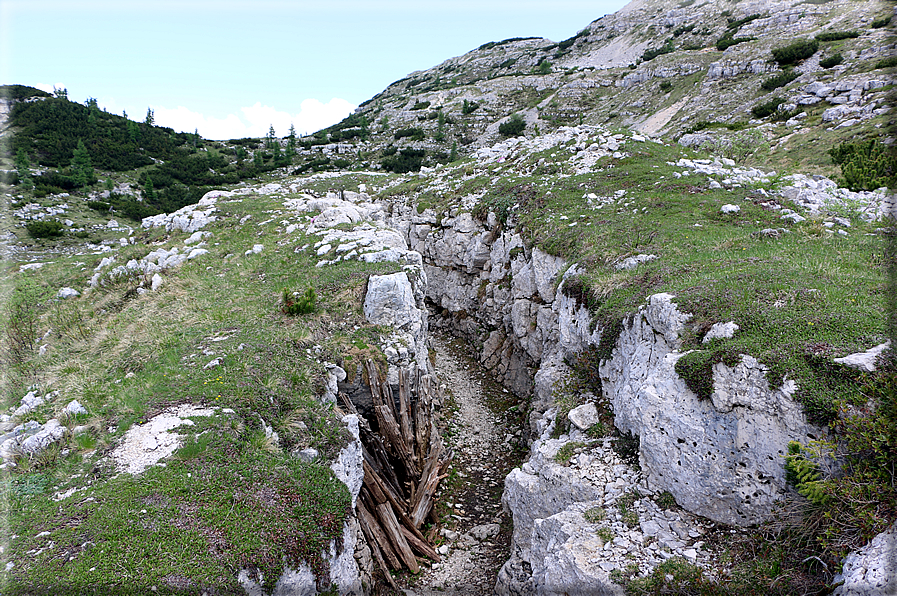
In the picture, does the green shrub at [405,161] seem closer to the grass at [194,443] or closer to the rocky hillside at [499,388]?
the rocky hillside at [499,388]

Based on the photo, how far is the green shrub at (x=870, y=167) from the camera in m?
19.5

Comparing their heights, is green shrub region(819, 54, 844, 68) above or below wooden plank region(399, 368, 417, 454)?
above

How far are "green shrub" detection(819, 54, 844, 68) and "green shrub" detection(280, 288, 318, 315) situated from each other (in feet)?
181

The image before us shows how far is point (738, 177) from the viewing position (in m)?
21.7

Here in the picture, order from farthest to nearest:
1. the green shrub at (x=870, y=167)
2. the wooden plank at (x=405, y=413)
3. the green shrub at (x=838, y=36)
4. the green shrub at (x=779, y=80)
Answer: the green shrub at (x=838, y=36) → the green shrub at (x=779, y=80) → the green shrub at (x=870, y=167) → the wooden plank at (x=405, y=413)

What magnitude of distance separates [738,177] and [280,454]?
24.9 metres

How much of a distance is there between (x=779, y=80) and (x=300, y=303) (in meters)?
55.1

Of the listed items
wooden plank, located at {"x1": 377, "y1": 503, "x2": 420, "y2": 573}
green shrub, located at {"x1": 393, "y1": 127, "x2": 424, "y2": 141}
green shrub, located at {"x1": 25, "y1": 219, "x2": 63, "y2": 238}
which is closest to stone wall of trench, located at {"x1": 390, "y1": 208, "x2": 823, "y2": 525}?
wooden plank, located at {"x1": 377, "y1": 503, "x2": 420, "y2": 573}

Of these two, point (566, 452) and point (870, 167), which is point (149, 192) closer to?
point (566, 452)

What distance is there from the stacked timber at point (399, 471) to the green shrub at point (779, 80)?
2066 inches

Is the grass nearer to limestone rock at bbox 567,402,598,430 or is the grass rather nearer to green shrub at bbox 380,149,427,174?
limestone rock at bbox 567,402,598,430

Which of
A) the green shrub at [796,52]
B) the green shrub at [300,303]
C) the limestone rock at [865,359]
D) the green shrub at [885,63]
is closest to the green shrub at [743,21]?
the green shrub at [796,52]

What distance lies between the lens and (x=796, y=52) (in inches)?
1858

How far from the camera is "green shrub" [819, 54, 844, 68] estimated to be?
1601 inches
